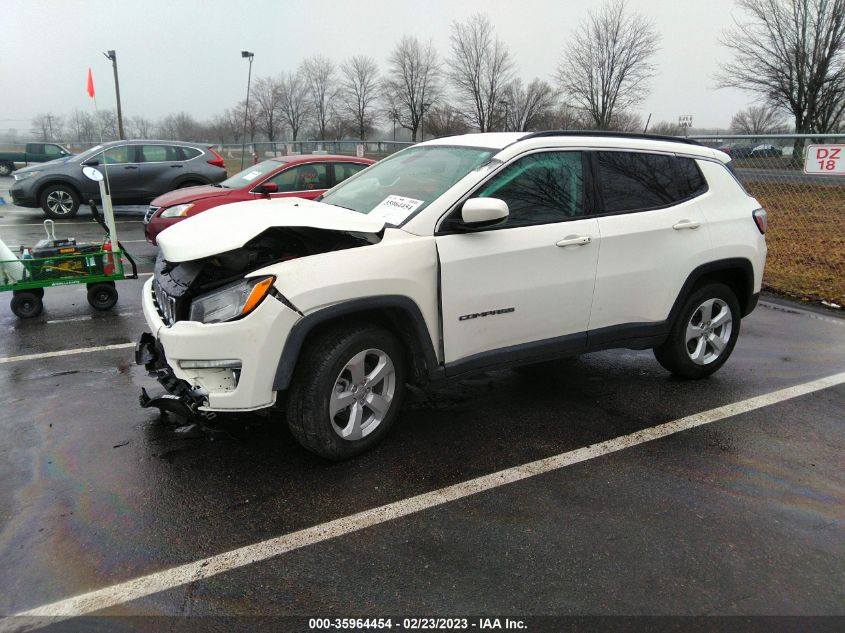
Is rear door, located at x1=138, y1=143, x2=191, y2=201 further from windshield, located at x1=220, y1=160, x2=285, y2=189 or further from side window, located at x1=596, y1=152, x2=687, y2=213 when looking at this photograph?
side window, located at x1=596, y1=152, x2=687, y2=213

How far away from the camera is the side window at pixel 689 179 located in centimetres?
454

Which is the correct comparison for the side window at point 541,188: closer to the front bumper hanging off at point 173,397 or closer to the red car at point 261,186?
the front bumper hanging off at point 173,397

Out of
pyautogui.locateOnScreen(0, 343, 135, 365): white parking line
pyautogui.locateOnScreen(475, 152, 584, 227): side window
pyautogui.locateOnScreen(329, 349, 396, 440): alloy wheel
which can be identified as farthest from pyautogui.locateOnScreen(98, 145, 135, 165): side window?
pyautogui.locateOnScreen(329, 349, 396, 440): alloy wheel

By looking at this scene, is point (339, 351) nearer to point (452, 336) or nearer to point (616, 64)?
point (452, 336)

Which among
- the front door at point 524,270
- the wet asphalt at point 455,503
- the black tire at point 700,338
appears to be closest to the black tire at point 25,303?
the wet asphalt at point 455,503

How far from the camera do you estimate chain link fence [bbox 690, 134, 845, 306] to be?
26.7 ft

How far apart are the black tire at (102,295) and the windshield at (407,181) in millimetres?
3283

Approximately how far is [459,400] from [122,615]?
103 inches

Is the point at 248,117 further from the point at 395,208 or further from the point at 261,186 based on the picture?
the point at 395,208

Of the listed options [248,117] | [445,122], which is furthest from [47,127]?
[445,122]

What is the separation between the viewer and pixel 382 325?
350 cm

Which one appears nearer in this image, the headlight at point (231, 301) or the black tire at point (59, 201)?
the headlight at point (231, 301)

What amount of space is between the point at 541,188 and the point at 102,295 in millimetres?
5005

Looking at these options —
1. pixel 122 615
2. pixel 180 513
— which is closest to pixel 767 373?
pixel 180 513
